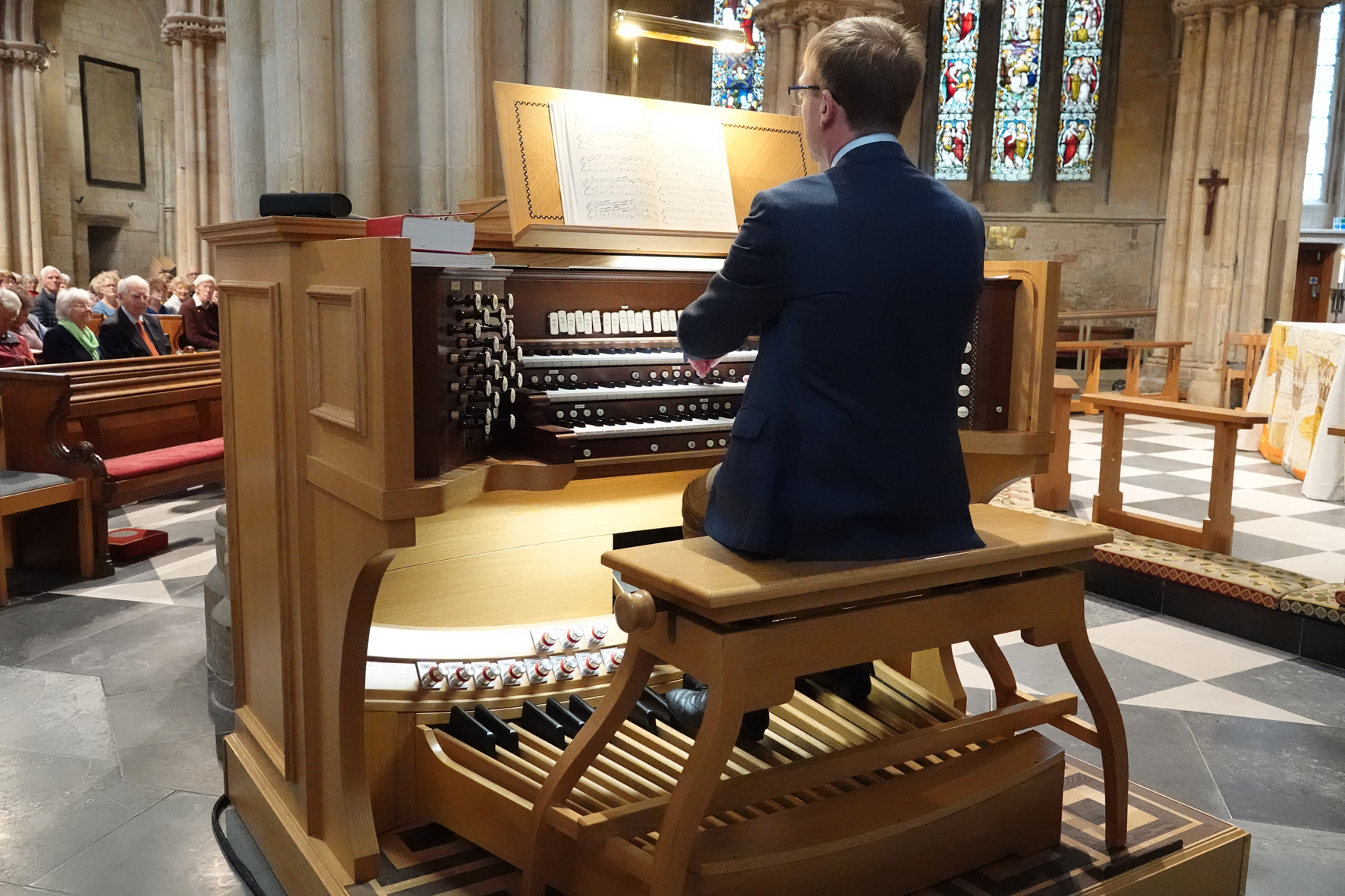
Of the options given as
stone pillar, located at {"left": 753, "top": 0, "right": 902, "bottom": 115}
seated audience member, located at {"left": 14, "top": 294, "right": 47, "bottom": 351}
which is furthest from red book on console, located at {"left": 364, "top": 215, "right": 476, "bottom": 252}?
stone pillar, located at {"left": 753, "top": 0, "right": 902, "bottom": 115}

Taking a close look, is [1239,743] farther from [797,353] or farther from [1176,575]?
A: [797,353]

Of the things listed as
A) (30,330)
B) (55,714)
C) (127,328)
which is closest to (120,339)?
(127,328)

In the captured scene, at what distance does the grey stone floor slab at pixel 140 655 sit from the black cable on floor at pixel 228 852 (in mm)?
1103

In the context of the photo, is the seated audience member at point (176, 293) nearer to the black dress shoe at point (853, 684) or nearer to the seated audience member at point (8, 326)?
the seated audience member at point (8, 326)

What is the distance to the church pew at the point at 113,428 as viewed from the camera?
5172 millimetres

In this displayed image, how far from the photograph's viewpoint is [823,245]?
77.8 inches

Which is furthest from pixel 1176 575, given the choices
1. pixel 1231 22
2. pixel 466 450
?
pixel 1231 22

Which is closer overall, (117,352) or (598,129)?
(598,129)

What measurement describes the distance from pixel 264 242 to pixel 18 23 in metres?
16.1

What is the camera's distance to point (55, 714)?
3.59 metres

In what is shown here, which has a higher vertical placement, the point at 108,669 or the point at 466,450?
the point at 466,450

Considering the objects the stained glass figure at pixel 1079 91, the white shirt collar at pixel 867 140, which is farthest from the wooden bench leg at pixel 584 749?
the stained glass figure at pixel 1079 91

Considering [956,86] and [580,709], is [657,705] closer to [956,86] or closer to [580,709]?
[580,709]

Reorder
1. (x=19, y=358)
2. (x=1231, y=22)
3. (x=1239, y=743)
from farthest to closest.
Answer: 1. (x=1231, y=22)
2. (x=19, y=358)
3. (x=1239, y=743)
